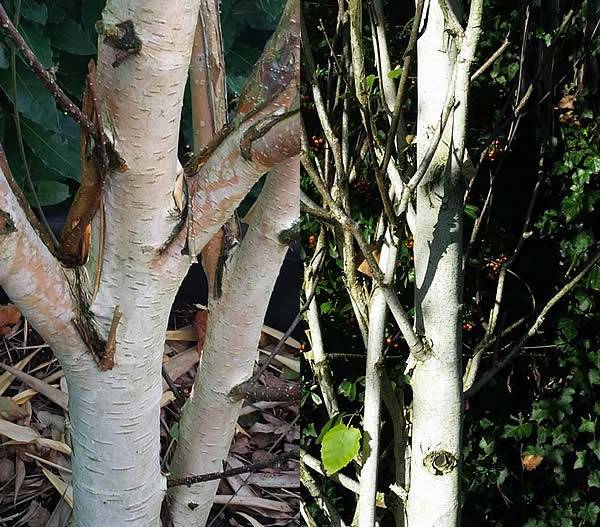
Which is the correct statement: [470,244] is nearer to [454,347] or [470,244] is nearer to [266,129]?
[454,347]

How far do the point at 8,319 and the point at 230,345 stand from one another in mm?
219

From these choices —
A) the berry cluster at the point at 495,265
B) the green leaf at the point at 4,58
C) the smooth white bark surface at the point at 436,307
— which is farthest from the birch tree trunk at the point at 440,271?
the green leaf at the point at 4,58

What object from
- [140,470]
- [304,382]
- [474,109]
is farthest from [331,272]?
[140,470]

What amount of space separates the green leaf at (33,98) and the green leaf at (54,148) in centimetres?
2

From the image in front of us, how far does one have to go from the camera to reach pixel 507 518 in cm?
84

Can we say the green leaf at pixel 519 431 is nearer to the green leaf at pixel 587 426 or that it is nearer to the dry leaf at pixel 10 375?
the green leaf at pixel 587 426

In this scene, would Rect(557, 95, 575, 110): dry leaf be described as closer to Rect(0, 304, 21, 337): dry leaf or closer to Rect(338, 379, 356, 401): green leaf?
Rect(338, 379, 356, 401): green leaf

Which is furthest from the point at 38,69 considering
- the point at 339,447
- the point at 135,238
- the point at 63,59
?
the point at 339,447

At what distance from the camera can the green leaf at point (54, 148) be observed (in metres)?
0.63

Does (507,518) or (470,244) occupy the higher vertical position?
(470,244)

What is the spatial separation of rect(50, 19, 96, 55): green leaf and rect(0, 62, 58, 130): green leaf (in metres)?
0.04

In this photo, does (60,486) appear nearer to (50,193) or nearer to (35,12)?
(50,193)

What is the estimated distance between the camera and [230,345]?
617 mm

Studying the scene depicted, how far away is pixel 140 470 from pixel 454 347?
318mm
